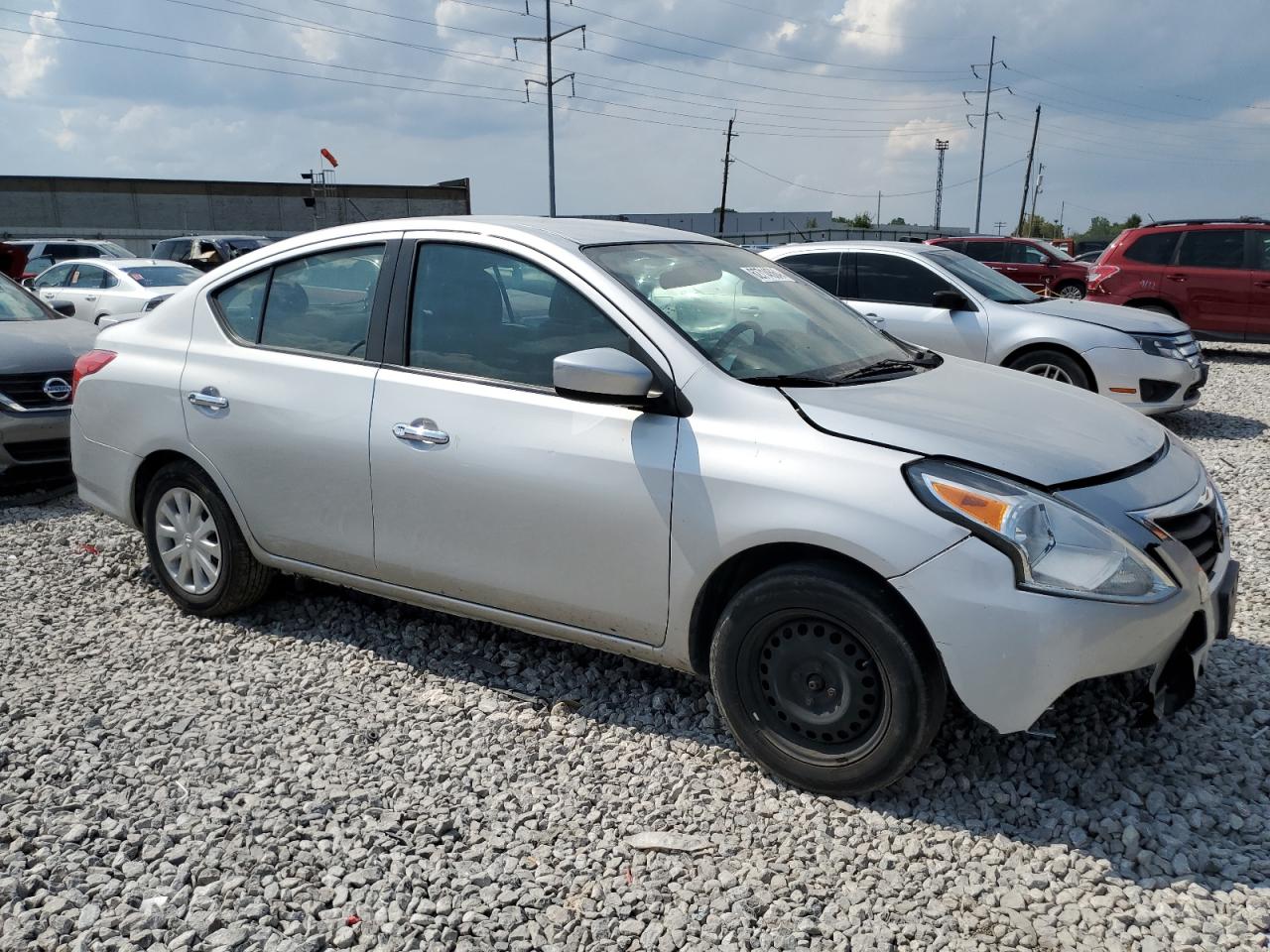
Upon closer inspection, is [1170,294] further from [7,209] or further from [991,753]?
[7,209]

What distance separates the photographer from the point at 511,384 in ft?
12.1

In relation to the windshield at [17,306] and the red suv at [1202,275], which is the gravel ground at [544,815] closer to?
the windshield at [17,306]

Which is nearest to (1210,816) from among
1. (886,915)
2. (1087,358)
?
(886,915)

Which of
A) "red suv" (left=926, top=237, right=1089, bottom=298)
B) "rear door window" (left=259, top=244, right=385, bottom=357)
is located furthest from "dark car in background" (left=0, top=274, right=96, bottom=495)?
"red suv" (left=926, top=237, right=1089, bottom=298)

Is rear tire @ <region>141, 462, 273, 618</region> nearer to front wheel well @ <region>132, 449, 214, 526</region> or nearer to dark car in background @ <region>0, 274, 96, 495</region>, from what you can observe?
front wheel well @ <region>132, 449, 214, 526</region>

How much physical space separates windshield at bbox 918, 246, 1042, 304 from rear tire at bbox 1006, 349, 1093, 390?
624 mm

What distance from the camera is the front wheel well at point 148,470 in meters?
4.57

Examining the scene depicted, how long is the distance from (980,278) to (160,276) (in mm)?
11322

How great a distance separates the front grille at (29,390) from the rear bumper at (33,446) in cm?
8

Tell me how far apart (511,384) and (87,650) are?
234cm

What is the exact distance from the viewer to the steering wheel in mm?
3472

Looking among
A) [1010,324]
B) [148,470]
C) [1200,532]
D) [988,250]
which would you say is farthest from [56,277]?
[1200,532]

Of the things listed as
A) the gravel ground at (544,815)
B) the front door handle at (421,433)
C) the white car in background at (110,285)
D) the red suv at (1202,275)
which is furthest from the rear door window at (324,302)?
the red suv at (1202,275)

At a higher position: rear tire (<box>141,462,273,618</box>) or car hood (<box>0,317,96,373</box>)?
car hood (<box>0,317,96,373</box>)
